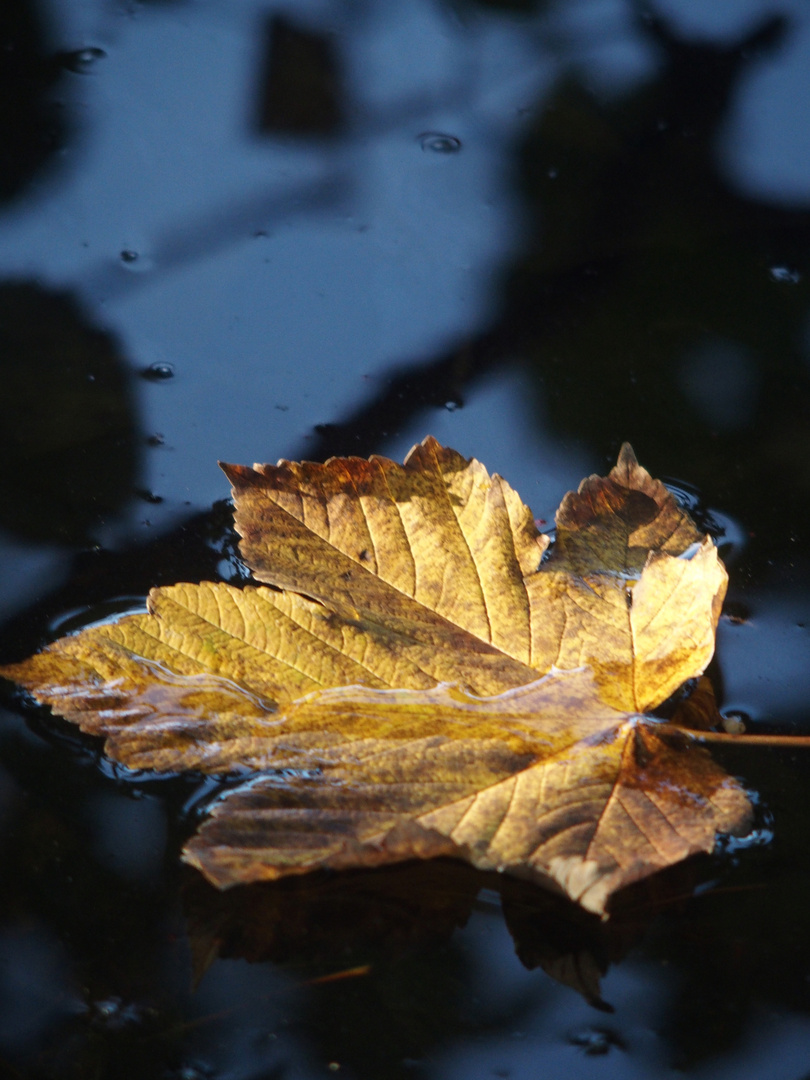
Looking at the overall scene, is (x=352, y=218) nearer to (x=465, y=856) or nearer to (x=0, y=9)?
(x=0, y=9)

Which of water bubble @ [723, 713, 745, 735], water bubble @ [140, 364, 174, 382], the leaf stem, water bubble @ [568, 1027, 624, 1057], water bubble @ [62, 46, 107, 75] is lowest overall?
water bubble @ [568, 1027, 624, 1057]

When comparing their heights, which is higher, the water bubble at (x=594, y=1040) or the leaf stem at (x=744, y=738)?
the leaf stem at (x=744, y=738)

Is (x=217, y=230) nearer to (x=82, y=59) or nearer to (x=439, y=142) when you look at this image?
(x=439, y=142)

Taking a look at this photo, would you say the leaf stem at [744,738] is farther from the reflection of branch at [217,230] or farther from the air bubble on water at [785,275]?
the reflection of branch at [217,230]

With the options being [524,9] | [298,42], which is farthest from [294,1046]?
[524,9]

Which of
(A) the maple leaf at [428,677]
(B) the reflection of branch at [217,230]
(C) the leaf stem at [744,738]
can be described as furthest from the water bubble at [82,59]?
(C) the leaf stem at [744,738]

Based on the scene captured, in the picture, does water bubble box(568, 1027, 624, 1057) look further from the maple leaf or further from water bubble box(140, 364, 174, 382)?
water bubble box(140, 364, 174, 382)

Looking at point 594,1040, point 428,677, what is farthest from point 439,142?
point 594,1040

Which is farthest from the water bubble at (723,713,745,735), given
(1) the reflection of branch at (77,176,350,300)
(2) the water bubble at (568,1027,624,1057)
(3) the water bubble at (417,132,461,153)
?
(3) the water bubble at (417,132,461,153)
